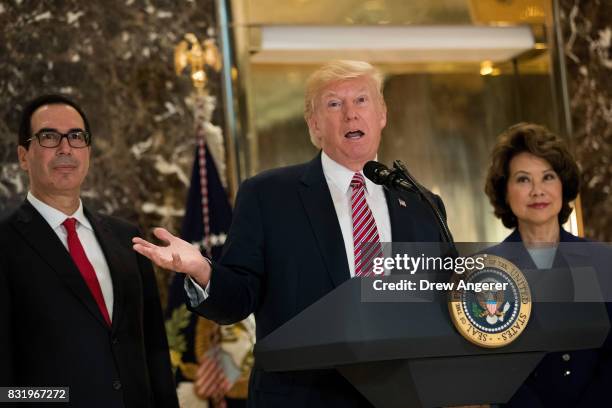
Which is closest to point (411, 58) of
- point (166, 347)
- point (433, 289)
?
point (166, 347)

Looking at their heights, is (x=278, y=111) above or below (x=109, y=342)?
above

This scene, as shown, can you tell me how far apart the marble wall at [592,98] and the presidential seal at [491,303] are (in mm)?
4175

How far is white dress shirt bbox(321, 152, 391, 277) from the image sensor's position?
2426mm

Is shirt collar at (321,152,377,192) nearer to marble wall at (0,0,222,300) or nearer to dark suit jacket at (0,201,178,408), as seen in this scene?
dark suit jacket at (0,201,178,408)

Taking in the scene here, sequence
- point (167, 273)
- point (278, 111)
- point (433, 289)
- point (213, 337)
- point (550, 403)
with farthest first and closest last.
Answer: point (278, 111) < point (167, 273) < point (213, 337) < point (550, 403) < point (433, 289)

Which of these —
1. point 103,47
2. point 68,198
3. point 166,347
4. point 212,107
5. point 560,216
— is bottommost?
point 166,347

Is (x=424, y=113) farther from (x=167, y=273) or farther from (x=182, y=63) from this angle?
(x=167, y=273)

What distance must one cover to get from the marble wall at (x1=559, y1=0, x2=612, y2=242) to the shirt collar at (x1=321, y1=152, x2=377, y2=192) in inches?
139

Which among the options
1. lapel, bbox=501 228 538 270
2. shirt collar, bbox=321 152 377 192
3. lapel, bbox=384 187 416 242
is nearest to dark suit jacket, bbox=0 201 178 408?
shirt collar, bbox=321 152 377 192

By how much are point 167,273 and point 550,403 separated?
2837 mm

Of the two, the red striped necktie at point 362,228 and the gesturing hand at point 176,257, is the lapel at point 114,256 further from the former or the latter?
the red striped necktie at point 362,228

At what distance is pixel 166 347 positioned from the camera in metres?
3.03

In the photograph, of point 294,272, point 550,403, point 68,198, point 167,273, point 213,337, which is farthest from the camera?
point 167,273

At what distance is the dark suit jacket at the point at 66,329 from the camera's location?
2.62 metres
